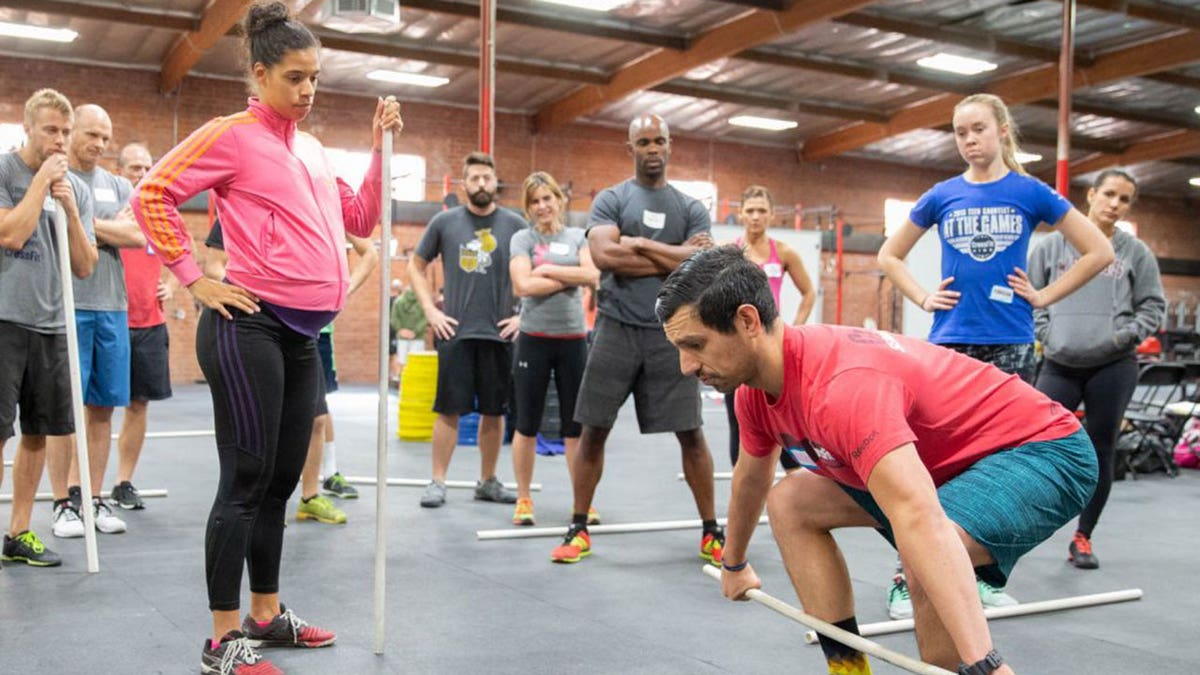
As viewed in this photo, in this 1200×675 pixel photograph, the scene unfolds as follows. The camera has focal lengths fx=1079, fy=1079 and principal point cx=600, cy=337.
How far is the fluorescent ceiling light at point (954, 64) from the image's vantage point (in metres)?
13.9

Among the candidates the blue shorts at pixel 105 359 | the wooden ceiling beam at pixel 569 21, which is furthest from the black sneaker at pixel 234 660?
the wooden ceiling beam at pixel 569 21

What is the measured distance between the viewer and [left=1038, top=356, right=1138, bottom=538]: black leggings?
3.84 m

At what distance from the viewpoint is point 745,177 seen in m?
18.2

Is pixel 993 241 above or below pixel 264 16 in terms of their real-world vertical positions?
below

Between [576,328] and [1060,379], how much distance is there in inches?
78.4

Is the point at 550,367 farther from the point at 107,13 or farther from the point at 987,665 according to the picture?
the point at 107,13

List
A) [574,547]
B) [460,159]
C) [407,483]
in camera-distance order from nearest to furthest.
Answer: [574,547], [407,483], [460,159]

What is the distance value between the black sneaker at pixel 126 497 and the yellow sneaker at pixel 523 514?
5.37ft

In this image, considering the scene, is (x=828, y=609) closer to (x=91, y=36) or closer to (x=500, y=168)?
(x=91, y=36)

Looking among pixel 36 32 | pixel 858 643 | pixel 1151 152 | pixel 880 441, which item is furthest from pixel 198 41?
pixel 1151 152

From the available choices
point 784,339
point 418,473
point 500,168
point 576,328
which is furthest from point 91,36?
point 784,339

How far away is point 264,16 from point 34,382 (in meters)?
1.74

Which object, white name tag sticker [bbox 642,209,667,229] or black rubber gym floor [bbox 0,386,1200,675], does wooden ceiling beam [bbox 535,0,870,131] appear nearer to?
black rubber gym floor [bbox 0,386,1200,675]

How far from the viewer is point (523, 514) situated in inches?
175
